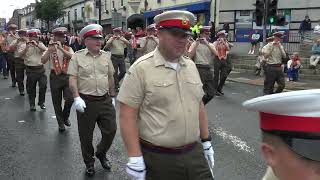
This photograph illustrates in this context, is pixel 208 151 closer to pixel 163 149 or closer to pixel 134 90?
pixel 163 149

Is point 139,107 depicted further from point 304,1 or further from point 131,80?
point 304,1

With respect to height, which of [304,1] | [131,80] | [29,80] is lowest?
[29,80]

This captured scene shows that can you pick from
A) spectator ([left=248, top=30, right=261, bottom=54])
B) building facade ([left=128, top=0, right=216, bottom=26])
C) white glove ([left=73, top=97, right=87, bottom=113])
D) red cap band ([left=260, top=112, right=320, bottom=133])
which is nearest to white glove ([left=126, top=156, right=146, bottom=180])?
red cap band ([left=260, top=112, right=320, bottom=133])

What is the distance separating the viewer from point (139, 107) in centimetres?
324

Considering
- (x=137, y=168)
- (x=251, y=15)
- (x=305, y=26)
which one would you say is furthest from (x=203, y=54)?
(x=251, y=15)

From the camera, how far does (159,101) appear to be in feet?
10.5

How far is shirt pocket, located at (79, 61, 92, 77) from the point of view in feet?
19.2

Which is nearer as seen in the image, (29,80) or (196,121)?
(196,121)

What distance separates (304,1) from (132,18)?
18716 millimetres

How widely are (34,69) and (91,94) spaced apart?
520 centimetres

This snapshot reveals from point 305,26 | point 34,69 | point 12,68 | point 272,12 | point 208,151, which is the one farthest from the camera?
point 305,26

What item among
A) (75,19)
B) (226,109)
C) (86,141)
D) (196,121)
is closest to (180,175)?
(196,121)

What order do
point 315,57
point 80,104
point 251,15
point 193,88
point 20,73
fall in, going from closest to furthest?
point 193,88 → point 80,104 → point 20,73 → point 315,57 → point 251,15

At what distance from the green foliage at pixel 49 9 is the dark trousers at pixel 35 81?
52.4 metres
